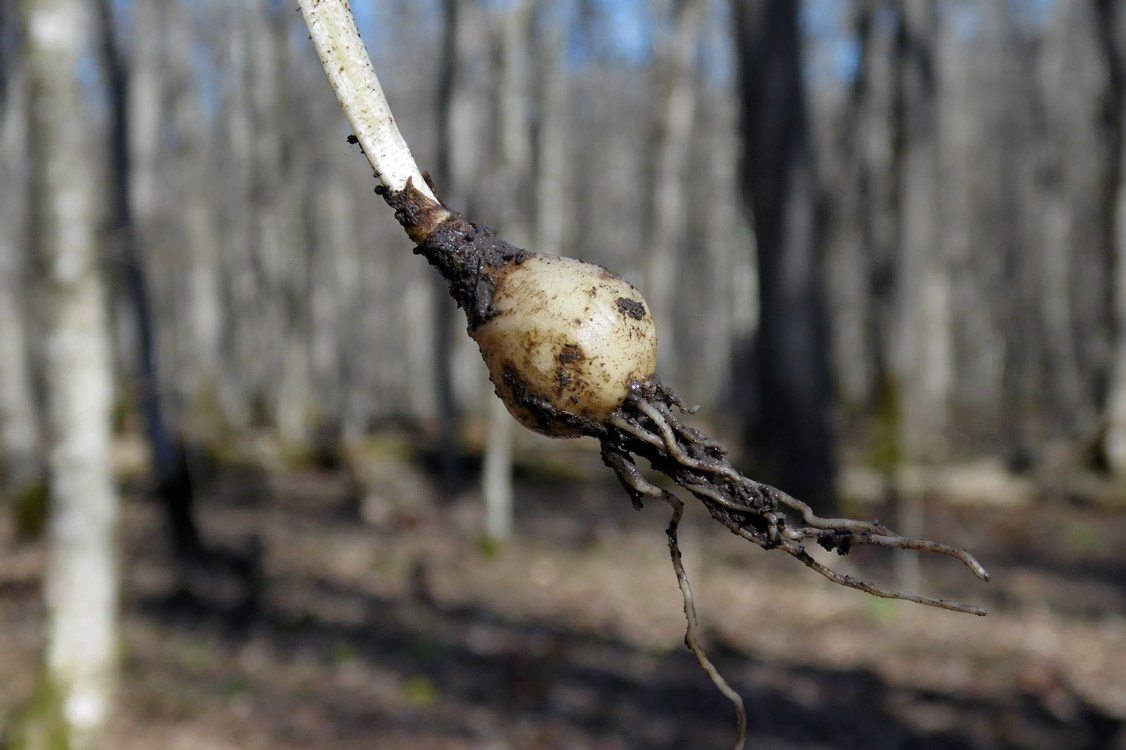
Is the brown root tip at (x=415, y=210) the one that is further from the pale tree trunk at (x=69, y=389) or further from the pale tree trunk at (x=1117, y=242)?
the pale tree trunk at (x=1117, y=242)

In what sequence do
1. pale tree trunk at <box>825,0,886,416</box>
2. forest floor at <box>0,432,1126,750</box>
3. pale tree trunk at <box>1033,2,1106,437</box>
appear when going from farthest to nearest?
pale tree trunk at <box>1033,2,1106,437</box>, pale tree trunk at <box>825,0,886,416</box>, forest floor at <box>0,432,1126,750</box>

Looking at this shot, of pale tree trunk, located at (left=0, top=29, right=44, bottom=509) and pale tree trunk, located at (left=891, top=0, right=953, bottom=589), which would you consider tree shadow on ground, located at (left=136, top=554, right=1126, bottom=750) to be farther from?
pale tree trunk, located at (left=0, top=29, right=44, bottom=509)

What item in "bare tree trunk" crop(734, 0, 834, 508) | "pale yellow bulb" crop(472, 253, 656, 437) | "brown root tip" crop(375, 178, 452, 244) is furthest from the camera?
"bare tree trunk" crop(734, 0, 834, 508)

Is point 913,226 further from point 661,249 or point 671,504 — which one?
point 671,504

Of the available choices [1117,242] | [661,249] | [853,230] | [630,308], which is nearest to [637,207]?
[853,230]

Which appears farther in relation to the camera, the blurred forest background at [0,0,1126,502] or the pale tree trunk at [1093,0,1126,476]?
the pale tree trunk at [1093,0,1126,476]

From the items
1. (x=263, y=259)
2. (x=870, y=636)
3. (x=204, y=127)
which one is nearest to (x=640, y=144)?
(x=204, y=127)

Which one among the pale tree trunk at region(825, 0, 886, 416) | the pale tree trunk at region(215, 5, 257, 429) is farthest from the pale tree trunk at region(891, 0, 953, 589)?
the pale tree trunk at region(215, 5, 257, 429)

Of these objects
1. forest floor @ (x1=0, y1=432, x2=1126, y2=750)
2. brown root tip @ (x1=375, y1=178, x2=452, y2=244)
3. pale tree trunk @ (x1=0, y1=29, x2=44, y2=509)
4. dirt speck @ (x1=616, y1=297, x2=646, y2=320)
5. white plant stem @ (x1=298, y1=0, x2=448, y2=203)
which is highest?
white plant stem @ (x1=298, y1=0, x2=448, y2=203)
